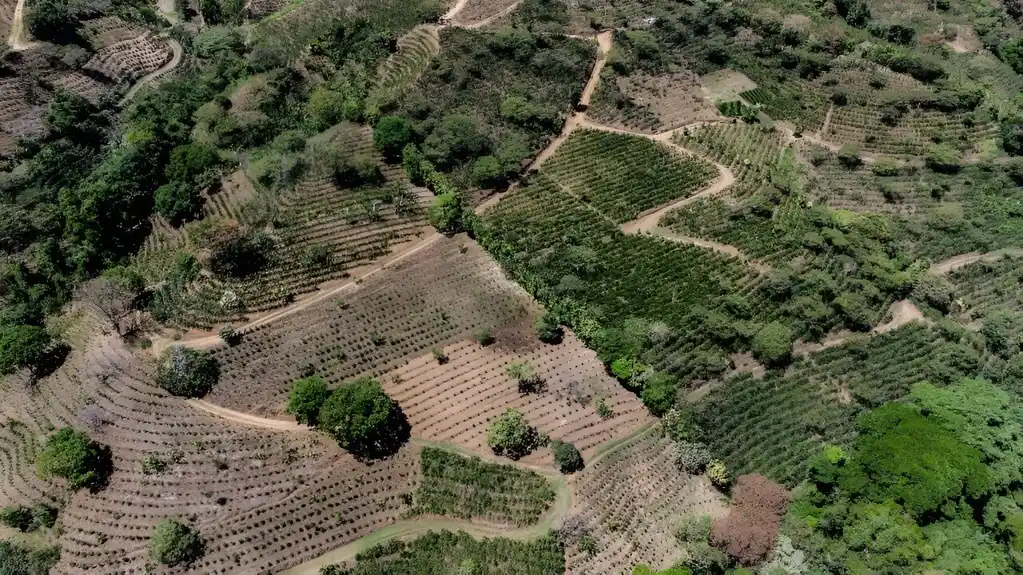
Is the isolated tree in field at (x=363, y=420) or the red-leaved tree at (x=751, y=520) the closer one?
the red-leaved tree at (x=751, y=520)

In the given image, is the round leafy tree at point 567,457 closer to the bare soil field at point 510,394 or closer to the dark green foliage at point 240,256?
the bare soil field at point 510,394

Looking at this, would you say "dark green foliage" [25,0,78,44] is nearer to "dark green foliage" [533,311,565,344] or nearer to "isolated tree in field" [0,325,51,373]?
"isolated tree in field" [0,325,51,373]

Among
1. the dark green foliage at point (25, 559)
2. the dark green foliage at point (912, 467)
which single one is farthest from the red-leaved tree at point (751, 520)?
the dark green foliage at point (25, 559)

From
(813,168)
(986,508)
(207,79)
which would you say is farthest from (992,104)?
(207,79)

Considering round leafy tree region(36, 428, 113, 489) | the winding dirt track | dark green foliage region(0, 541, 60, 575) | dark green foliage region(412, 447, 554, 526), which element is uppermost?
the winding dirt track

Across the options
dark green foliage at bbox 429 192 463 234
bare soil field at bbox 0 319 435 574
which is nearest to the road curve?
bare soil field at bbox 0 319 435 574

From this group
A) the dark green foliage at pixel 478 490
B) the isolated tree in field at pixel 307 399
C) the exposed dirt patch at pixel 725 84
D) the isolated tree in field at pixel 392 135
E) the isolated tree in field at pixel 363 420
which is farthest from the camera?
the exposed dirt patch at pixel 725 84
